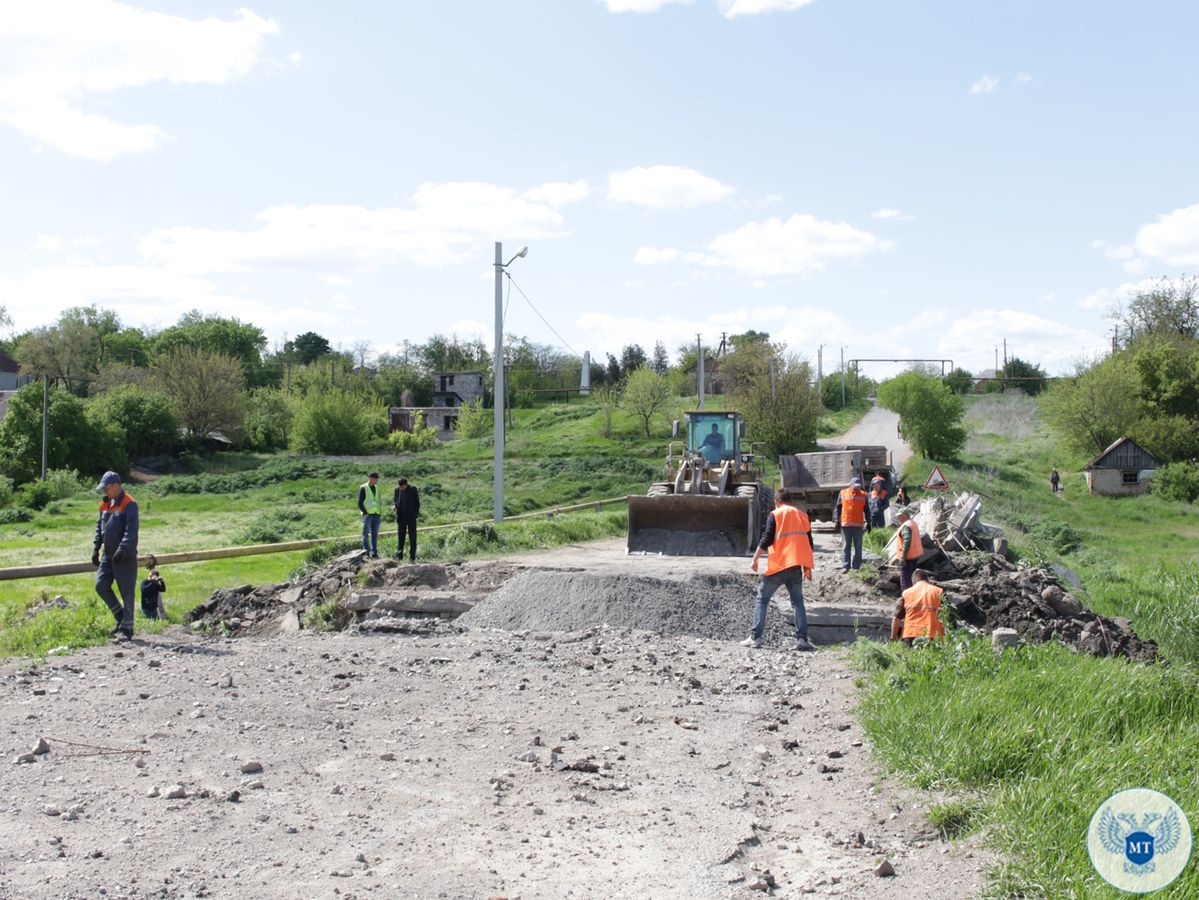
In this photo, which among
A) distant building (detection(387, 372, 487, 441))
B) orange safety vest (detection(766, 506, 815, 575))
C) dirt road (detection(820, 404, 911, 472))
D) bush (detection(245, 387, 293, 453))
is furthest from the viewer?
distant building (detection(387, 372, 487, 441))

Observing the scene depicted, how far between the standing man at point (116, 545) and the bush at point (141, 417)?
4601 centimetres

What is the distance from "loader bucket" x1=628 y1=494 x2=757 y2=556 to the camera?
19.4 meters

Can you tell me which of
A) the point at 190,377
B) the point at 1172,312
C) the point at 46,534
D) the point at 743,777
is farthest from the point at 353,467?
the point at 1172,312

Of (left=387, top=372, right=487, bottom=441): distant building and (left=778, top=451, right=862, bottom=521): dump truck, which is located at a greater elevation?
(left=387, top=372, right=487, bottom=441): distant building

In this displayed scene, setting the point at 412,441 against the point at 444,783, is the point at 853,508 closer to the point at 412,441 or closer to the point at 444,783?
the point at 444,783

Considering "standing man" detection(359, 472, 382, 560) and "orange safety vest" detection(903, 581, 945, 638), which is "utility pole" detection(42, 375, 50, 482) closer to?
"standing man" detection(359, 472, 382, 560)

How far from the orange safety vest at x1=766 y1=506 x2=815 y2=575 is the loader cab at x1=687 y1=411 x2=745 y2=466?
1233 centimetres

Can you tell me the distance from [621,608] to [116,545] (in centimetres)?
537

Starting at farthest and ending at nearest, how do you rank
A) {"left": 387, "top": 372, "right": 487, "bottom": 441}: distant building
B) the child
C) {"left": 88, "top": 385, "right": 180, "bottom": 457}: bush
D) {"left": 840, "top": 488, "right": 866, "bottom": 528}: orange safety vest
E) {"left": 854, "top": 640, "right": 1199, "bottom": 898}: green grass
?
{"left": 387, "top": 372, "right": 487, "bottom": 441}: distant building → {"left": 88, "top": 385, "right": 180, "bottom": 457}: bush → {"left": 840, "top": 488, "right": 866, "bottom": 528}: orange safety vest → the child → {"left": 854, "top": 640, "right": 1199, "bottom": 898}: green grass

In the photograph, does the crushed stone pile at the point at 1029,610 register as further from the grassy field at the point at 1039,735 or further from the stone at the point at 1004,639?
the stone at the point at 1004,639

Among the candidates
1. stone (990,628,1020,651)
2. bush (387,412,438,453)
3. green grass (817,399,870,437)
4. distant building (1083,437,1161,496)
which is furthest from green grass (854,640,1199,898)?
bush (387,412,438,453)

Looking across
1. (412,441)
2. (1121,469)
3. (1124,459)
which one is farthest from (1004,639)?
(412,441)

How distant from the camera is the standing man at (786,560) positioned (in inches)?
432

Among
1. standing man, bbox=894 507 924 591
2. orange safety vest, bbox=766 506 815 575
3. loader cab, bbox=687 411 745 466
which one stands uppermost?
loader cab, bbox=687 411 745 466
